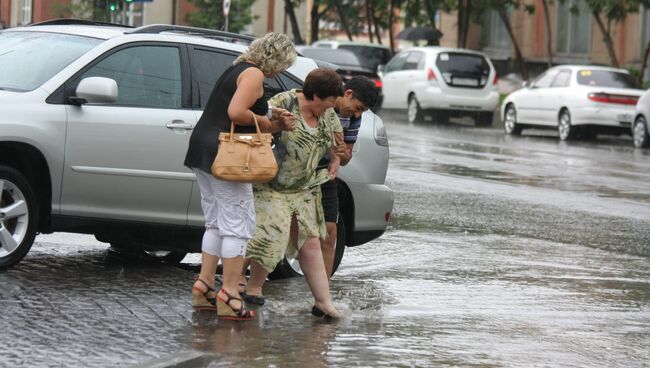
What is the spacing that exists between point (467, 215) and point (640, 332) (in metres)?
6.19

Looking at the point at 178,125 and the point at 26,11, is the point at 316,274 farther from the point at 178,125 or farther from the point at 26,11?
the point at 26,11

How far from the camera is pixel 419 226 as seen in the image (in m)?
13.5

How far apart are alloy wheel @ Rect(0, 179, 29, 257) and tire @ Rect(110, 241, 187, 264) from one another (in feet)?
4.22

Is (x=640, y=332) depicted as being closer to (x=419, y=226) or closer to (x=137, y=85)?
(x=137, y=85)

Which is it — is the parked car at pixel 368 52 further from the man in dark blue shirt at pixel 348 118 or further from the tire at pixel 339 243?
the man in dark blue shirt at pixel 348 118

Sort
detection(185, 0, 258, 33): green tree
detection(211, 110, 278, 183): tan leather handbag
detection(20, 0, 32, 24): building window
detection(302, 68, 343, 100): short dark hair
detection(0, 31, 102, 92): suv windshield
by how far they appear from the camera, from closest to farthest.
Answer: detection(211, 110, 278, 183): tan leather handbag → detection(302, 68, 343, 100): short dark hair → detection(0, 31, 102, 92): suv windshield → detection(185, 0, 258, 33): green tree → detection(20, 0, 32, 24): building window

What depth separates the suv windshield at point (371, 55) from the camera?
40.7 meters

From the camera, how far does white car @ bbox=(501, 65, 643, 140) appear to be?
2884 cm

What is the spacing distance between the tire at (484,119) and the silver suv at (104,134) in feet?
83.8

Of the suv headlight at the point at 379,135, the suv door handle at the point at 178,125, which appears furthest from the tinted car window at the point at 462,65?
the suv door handle at the point at 178,125

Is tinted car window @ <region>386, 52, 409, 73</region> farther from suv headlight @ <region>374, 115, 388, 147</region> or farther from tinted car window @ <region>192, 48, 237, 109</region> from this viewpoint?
tinted car window @ <region>192, 48, 237, 109</region>

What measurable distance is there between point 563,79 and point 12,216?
22057mm

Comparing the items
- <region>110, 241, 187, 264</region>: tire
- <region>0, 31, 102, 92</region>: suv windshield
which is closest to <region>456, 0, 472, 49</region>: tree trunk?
<region>110, 241, 187, 264</region>: tire

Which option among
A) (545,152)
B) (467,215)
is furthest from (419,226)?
(545,152)
